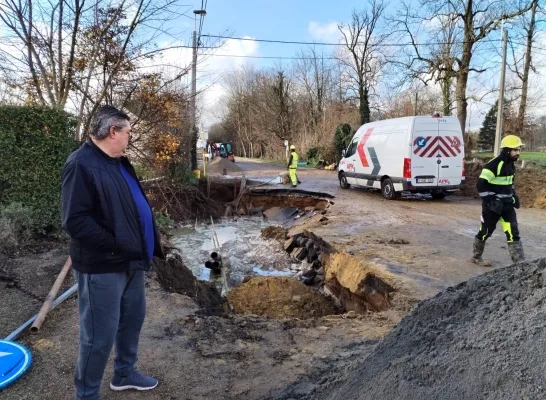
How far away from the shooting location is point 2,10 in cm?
751

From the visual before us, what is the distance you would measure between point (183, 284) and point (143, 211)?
452 cm

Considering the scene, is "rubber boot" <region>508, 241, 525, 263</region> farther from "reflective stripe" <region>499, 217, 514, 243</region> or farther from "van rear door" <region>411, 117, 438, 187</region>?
"van rear door" <region>411, 117, 438, 187</region>

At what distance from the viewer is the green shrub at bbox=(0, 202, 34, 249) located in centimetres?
660

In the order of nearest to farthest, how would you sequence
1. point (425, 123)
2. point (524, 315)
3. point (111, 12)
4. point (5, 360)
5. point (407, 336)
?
point (524, 315) → point (407, 336) → point (5, 360) → point (111, 12) → point (425, 123)

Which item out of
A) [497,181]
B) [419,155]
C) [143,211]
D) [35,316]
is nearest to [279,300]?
[35,316]

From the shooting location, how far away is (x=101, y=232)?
258 cm

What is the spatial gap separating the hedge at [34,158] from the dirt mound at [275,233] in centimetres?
621

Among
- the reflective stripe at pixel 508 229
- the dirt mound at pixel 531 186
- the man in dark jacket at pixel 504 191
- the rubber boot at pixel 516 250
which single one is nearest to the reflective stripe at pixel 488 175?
the man in dark jacket at pixel 504 191

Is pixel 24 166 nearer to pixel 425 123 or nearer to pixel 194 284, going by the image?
pixel 194 284

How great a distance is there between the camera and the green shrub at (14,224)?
6.60 m

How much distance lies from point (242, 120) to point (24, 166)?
50.7 metres

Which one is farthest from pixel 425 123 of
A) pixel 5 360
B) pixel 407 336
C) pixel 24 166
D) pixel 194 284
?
pixel 5 360

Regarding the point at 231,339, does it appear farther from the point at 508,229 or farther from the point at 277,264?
the point at 277,264

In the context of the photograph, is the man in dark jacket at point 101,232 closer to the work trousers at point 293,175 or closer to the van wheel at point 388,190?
the van wheel at point 388,190
